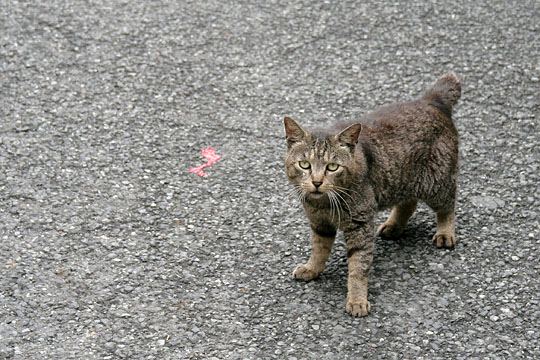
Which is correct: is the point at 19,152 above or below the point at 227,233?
above

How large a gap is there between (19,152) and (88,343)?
2.10 m

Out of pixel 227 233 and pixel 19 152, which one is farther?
pixel 19 152

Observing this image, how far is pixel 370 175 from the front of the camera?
4.77 metres

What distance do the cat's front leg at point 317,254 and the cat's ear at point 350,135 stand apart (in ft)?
1.64

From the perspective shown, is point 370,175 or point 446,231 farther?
point 446,231

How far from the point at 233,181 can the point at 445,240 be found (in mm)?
1494

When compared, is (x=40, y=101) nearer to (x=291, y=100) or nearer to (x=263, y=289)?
(x=291, y=100)

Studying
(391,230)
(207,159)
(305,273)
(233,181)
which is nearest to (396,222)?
(391,230)

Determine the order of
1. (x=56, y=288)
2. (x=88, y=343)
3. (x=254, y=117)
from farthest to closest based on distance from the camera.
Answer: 1. (x=254, y=117)
2. (x=56, y=288)
3. (x=88, y=343)

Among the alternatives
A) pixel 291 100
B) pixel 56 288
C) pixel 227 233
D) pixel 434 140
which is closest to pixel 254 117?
pixel 291 100

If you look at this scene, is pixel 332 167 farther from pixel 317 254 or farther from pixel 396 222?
pixel 396 222

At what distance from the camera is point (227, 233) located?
5312 mm

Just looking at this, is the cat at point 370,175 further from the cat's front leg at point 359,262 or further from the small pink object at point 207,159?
the small pink object at point 207,159

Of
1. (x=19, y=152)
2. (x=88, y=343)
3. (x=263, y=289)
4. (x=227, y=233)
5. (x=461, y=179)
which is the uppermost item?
(x=19, y=152)
